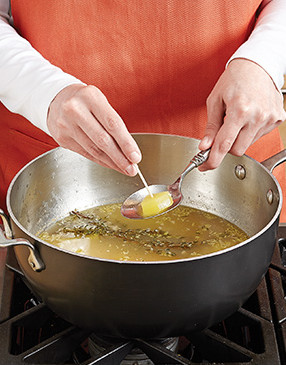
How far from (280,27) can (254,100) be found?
0.23 meters

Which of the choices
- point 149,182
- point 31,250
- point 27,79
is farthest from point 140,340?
point 27,79

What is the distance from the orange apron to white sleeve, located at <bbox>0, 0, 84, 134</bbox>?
0.24ft

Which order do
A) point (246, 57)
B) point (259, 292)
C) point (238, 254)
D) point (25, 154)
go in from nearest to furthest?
point (238, 254)
point (259, 292)
point (246, 57)
point (25, 154)

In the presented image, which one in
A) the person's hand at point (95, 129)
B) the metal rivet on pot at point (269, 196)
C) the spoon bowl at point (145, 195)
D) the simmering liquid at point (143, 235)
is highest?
the person's hand at point (95, 129)

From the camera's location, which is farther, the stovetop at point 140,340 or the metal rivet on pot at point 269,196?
the metal rivet on pot at point 269,196

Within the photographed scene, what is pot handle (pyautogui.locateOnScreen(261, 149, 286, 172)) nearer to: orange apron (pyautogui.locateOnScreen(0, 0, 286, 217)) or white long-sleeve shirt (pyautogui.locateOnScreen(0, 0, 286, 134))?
white long-sleeve shirt (pyautogui.locateOnScreen(0, 0, 286, 134))

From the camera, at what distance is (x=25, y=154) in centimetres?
134

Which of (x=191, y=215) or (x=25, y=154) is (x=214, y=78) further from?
(x=25, y=154)

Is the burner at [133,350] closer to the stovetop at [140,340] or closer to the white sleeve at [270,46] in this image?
the stovetop at [140,340]

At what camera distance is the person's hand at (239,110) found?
942mm

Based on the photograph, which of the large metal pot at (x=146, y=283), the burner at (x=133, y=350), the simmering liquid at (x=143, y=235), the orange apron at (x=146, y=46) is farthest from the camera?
the orange apron at (x=146, y=46)

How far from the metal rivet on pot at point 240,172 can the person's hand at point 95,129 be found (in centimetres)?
23

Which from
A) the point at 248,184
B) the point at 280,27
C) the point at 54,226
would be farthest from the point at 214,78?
the point at 54,226

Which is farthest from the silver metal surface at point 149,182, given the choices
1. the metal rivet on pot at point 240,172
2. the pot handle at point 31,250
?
the pot handle at point 31,250
